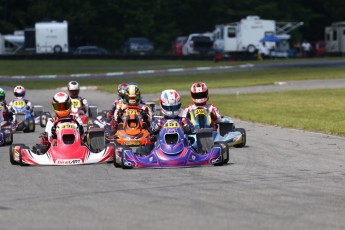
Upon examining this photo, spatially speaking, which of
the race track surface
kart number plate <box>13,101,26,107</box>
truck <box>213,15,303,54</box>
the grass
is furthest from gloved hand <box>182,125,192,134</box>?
truck <box>213,15,303,54</box>

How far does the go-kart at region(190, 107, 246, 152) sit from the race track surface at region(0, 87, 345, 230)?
1.03 m

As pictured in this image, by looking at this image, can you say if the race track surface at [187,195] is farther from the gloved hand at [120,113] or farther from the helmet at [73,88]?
the helmet at [73,88]

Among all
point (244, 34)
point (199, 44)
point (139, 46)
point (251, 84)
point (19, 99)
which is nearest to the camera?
point (19, 99)

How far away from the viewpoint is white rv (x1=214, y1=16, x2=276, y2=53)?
6975 centimetres

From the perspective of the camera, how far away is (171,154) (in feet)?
44.4

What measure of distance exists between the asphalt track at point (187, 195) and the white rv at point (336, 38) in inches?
2354

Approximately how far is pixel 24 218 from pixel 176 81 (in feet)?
117

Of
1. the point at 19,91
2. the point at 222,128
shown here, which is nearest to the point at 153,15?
the point at 19,91

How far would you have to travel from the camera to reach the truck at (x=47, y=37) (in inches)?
2739

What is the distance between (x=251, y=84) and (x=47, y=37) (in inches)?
1258

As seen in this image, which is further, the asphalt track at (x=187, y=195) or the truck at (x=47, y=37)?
the truck at (x=47, y=37)

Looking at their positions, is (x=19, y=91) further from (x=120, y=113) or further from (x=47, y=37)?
(x=47, y=37)

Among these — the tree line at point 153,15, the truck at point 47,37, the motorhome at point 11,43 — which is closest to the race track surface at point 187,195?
the truck at point 47,37

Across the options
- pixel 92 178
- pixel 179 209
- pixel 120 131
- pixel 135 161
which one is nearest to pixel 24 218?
pixel 179 209
